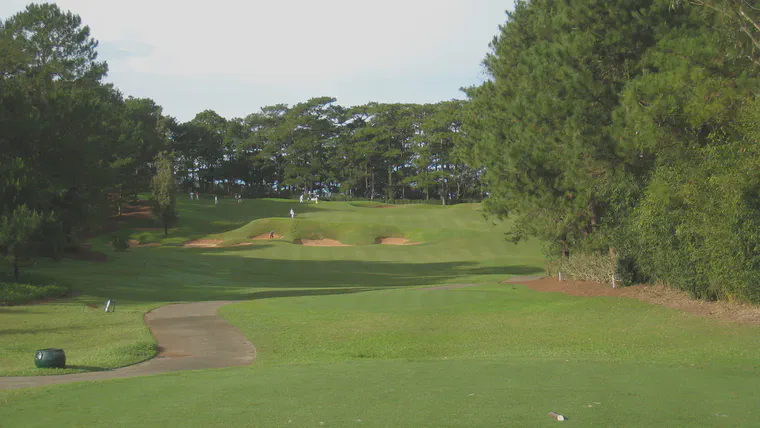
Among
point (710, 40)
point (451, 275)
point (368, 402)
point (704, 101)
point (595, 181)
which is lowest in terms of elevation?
point (451, 275)

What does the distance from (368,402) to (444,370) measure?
3391mm

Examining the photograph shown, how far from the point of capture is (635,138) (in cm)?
2016

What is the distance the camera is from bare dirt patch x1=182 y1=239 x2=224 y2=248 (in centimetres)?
5915

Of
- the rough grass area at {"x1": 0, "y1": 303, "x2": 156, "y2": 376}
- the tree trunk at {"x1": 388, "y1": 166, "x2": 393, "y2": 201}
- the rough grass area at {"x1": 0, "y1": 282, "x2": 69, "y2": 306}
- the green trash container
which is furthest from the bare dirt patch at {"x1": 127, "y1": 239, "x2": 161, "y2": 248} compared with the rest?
the tree trunk at {"x1": 388, "y1": 166, "x2": 393, "y2": 201}

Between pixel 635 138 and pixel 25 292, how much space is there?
78.3ft

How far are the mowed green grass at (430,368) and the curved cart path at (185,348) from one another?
67 cm

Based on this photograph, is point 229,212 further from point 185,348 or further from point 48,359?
point 48,359

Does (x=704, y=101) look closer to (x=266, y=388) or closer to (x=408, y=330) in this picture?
(x=408, y=330)

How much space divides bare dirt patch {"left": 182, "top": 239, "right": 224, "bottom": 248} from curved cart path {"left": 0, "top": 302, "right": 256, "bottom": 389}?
1352 inches

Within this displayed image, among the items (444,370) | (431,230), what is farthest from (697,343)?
(431,230)

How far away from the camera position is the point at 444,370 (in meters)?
12.2

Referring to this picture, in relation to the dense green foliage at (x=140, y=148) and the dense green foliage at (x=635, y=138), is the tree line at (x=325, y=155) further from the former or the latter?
the dense green foliage at (x=635, y=138)

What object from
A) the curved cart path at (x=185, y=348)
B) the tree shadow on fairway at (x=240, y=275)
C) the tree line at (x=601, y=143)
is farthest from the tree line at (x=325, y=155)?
the curved cart path at (x=185, y=348)

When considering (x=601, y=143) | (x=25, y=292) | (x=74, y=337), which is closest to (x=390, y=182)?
(x=25, y=292)
